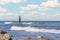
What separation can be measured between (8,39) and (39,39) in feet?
14.4

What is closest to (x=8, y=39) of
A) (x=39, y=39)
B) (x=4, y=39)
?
(x=4, y=39)

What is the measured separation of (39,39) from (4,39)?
4688 millimetres

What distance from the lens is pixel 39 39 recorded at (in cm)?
2095

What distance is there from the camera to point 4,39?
1741 cm

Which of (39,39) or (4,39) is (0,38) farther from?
(39,39)

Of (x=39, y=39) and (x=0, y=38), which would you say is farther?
(x=39, y=39)

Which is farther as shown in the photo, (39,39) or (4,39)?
(39,39)

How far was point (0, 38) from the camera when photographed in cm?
1773

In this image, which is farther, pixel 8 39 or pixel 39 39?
pixel 39 39

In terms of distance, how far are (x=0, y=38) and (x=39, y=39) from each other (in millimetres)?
4714

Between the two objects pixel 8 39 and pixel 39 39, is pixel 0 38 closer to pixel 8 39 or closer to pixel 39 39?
pixel 8 39

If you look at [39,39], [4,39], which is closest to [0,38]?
[4,39]

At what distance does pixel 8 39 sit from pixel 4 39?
34 centimetres
